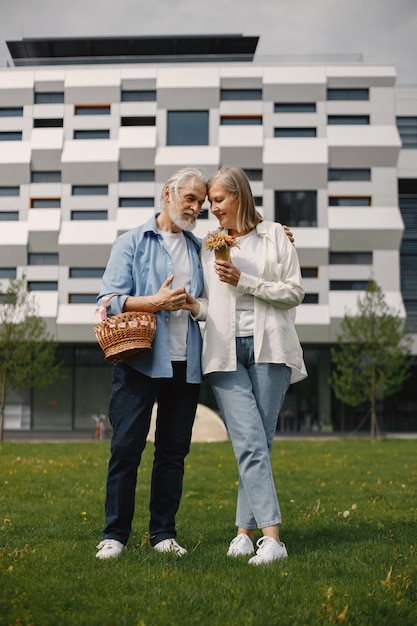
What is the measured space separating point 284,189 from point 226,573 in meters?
32.1

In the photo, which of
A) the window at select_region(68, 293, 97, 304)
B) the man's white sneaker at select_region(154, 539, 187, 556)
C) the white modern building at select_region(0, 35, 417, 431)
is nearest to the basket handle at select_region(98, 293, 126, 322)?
the man's white sneaker at select_region(154, 539, 187, 556)

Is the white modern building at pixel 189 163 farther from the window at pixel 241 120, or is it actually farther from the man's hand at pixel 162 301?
the man's hand at pixel 162 301

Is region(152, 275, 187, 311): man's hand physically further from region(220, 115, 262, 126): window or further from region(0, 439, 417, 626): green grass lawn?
region(220, 115, 262, 126): window

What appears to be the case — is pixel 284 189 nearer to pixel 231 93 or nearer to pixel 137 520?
pixel 231 93

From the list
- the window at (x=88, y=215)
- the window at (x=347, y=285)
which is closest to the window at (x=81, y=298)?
the window at (x=88, y=215)

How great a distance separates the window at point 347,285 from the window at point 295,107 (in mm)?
7986

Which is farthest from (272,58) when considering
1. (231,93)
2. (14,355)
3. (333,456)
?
(333,456)

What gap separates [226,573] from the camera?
14.0 feet

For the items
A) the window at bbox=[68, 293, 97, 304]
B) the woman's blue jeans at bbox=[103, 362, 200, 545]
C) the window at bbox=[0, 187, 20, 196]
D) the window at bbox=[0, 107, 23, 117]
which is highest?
the window at bbox=[0, 107, 23, 117]

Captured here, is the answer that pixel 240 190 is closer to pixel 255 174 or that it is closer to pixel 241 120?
pixel 255 174

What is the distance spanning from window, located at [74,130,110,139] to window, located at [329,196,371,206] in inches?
424

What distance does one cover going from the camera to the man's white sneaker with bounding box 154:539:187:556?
190 inches

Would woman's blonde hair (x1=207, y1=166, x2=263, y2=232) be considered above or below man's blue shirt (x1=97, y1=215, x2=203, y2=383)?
above

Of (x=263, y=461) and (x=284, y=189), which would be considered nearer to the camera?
(x=263, y=461)
